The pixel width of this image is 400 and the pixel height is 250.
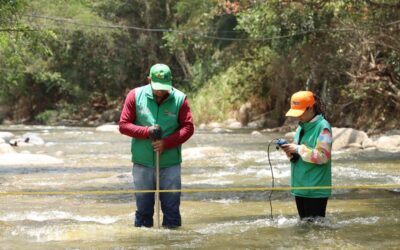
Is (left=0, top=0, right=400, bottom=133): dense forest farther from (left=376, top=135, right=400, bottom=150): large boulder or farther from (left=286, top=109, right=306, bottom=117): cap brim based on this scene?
(left=286, top=109, right=306, bottom=117): cap brim

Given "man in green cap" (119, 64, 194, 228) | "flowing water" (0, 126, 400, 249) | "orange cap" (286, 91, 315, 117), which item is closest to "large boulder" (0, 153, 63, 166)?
"flowing water" (0, 126, 400, 249)

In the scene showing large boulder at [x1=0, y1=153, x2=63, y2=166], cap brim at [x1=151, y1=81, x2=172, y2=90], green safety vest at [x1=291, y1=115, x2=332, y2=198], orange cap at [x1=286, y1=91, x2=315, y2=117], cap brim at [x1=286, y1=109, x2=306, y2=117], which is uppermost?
cap brim at [x1=151, y1=81, x2=172, y2=90]

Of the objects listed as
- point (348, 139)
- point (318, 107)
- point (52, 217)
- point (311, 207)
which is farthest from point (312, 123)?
point (348, 139)

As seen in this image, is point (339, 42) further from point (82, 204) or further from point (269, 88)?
point (82, 204)

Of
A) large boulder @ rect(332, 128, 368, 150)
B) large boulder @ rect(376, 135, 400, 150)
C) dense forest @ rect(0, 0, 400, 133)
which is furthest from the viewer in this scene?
dense forest @ rect(0, 0, 400, 133)

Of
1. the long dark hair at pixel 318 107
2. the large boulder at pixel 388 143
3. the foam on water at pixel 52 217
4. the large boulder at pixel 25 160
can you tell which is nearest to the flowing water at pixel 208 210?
the foam on water at pixel 52 217

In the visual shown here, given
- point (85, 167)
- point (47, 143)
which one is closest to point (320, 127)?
point (85, 167)

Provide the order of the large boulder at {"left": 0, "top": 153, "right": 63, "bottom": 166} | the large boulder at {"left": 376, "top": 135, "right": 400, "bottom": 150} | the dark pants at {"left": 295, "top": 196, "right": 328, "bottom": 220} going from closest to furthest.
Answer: the dark pants at {"left": 295, "top": 196, "right": 328, "bottom": 220}, the large boulder at {"left": 0, "top": 153, "right": 63, "bottom": 166}, the large boulder at {"left": 376, "top": 135, "right": 400, "bottom": 150}

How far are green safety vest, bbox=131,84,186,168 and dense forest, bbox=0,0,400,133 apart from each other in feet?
22.4

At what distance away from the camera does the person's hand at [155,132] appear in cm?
595

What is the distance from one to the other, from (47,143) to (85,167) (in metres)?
7.54

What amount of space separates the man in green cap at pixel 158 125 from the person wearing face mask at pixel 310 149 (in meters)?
0.93

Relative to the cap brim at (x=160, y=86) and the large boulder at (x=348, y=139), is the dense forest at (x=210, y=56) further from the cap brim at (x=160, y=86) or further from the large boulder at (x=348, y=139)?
the cap brim at (x=160, y=86)

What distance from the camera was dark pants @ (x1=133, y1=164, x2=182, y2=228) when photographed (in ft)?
20.5
